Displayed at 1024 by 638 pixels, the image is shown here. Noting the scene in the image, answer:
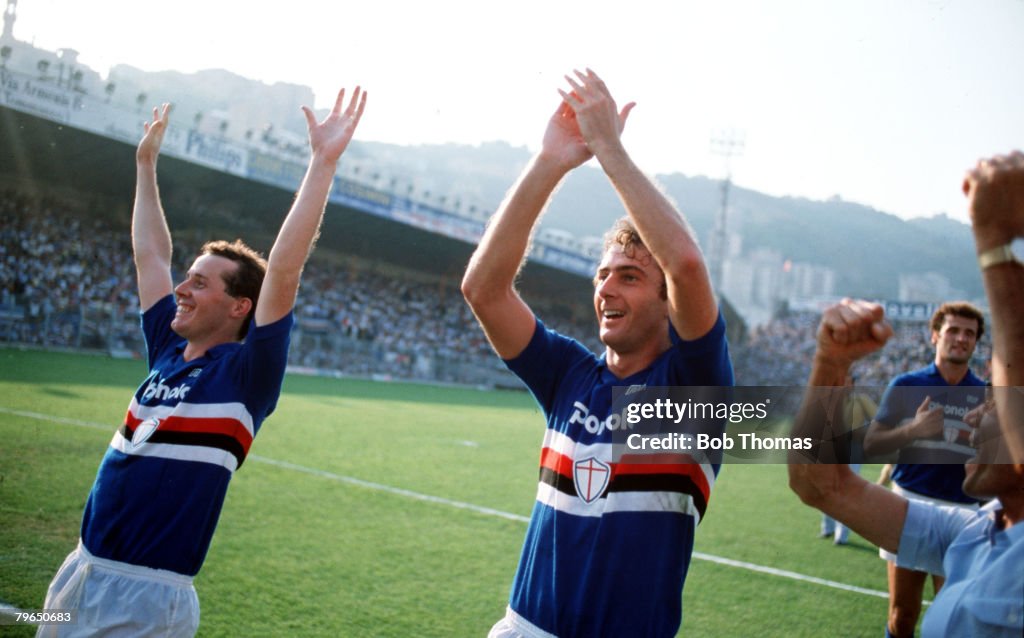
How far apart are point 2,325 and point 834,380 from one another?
2239 cm

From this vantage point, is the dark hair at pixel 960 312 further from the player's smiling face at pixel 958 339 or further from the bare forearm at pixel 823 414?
the bare forearm at pixel 823 414

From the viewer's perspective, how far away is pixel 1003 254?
1492 millimetres

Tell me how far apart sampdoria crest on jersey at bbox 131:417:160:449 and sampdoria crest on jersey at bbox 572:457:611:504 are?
1603 mm

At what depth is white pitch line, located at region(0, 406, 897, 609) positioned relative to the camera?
677cm

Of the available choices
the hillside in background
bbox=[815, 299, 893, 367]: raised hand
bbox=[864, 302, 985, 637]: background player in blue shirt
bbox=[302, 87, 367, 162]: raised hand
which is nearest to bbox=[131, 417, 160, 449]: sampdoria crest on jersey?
bbox=[302, 87, 367, 162]: raised hand

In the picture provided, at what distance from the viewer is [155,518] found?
8.72 ft

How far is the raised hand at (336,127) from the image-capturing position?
2922 mm

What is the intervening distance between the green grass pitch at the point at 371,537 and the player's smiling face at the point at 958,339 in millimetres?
2148

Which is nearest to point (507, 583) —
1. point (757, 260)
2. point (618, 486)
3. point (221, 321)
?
point (221, 321)

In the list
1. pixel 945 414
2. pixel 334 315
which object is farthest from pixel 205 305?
pixel 334 315

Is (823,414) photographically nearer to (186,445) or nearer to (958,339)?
(186,445)

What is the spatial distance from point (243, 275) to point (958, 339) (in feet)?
15.7
